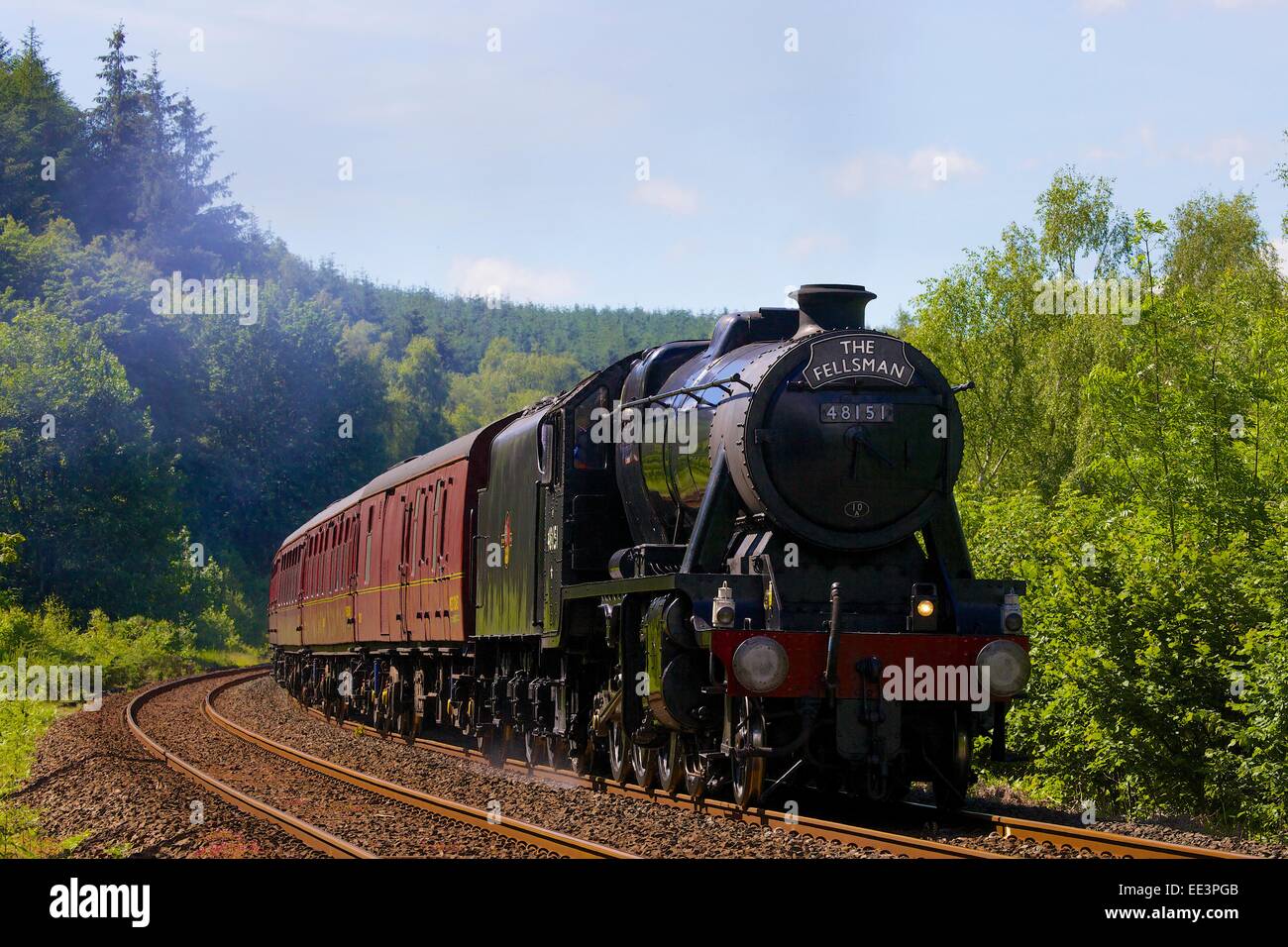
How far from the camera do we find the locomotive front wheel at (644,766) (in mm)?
12125

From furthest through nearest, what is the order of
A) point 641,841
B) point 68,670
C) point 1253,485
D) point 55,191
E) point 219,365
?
point 55,191
point 219,365
point 68,670
point 1253,485
point 641,841

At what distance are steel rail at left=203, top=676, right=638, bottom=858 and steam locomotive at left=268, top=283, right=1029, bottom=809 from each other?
1382 millimetres

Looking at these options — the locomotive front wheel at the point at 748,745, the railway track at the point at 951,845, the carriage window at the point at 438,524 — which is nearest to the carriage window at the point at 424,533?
the carriage window at the point at 438,524

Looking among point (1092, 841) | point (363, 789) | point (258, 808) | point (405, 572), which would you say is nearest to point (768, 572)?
point (1092, 841)

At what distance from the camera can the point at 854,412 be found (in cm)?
1038

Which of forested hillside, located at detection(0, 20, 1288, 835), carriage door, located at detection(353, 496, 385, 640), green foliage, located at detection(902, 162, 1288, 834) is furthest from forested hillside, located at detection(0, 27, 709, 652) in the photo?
green foliage, located at detection(902, 162, 1288, 834)

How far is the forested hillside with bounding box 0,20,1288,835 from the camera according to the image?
1279 centimetres

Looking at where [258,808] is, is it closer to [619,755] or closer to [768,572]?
[619,755]

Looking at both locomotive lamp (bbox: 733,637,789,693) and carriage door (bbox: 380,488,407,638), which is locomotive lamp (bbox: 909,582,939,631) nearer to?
locomotive lamp (bbox: 733,637,789,693)
